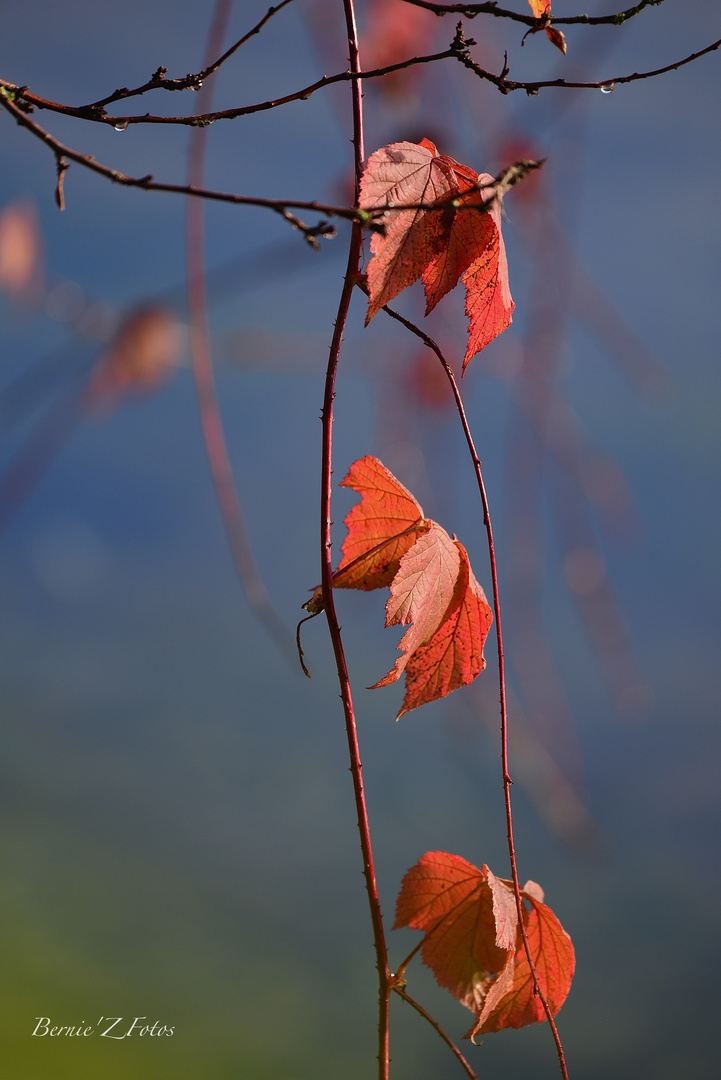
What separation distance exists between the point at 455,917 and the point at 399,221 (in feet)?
1.01

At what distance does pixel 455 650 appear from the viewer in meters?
0.38

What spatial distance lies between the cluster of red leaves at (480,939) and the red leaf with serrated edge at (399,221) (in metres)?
0.25

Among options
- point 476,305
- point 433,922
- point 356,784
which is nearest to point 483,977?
point 433,922

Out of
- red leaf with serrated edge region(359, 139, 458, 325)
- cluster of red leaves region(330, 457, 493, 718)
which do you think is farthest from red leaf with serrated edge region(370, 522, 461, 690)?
red leaf with serrated edge region(359, 139, 458, 325)

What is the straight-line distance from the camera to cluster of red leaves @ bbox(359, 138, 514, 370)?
302 millimetres

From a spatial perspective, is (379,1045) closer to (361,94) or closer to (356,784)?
(356,784)

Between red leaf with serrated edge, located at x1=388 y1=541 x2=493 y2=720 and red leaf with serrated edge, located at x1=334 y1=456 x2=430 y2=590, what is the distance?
0.03 metres

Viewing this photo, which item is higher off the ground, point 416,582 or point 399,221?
point 399,221

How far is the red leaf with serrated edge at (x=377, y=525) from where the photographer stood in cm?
39

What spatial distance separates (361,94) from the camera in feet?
1.02

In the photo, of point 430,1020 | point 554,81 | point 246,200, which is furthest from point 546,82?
point 430,1020

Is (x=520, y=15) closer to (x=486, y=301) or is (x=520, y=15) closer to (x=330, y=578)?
(x=486, y=301)

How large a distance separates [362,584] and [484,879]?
0.15 m

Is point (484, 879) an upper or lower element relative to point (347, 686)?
lower
